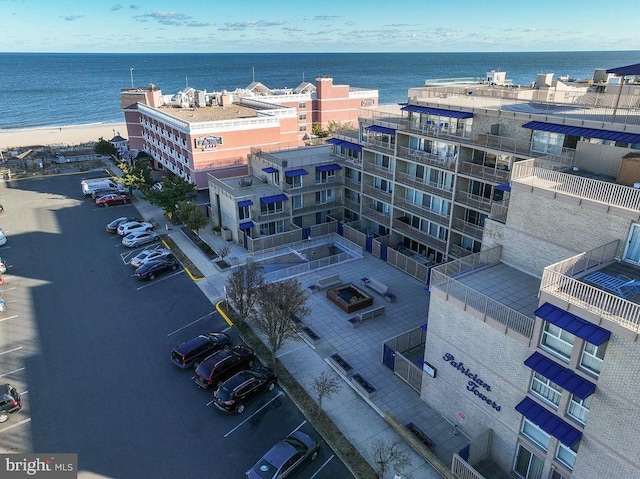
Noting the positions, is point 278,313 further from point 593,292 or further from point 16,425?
point 593,292

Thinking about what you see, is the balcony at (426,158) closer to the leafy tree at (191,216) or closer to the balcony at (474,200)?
the balcony at (474,200)

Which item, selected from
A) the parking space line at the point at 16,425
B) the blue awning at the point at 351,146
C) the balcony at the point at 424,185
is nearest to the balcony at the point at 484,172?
the balcony at the point at 424,185

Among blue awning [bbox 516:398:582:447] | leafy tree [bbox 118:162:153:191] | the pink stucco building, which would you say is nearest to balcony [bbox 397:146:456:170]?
the pink stucco building

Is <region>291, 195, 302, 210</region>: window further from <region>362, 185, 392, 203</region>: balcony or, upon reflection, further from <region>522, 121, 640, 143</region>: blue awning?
<region>522, 121, 640, 143</region>: blue awning

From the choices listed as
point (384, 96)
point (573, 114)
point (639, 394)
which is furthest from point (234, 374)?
point (384, 96)

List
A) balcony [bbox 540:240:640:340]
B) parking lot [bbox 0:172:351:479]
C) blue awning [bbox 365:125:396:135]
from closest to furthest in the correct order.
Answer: balcony [bbox 540:240:640:340] < parking lot [bbox 0:172:351:479] < blue awning [bbox 365:125:396:135]
